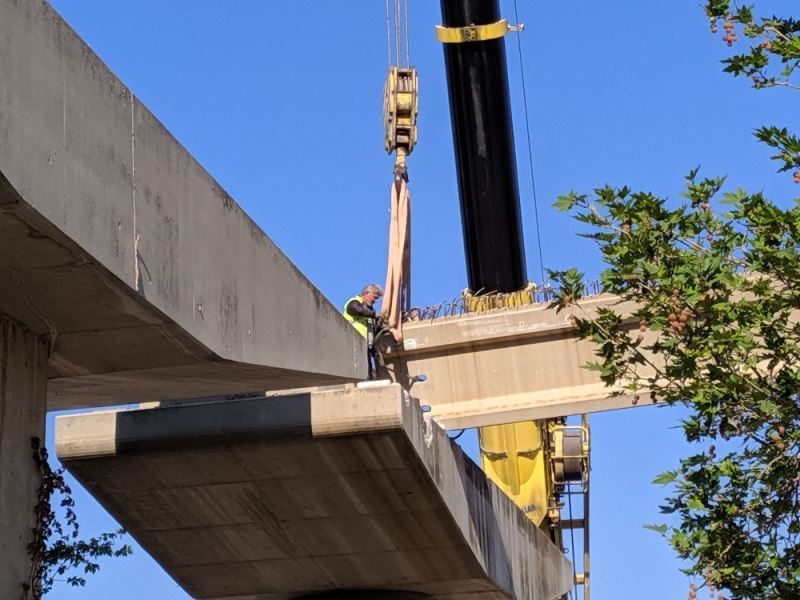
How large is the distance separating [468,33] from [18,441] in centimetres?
1418

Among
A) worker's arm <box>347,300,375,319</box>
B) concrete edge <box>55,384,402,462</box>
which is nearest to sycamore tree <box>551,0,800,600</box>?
concrete edge <box>55,384,402,462</box>

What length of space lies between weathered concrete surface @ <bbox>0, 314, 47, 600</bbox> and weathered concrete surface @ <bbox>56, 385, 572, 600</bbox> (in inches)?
226

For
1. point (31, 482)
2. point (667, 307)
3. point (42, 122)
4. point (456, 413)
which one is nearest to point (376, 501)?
point (456, 413)

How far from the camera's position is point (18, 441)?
914cm

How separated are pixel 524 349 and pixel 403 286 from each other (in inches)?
75.1

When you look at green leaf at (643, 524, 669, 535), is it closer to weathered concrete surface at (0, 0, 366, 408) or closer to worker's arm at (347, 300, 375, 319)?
weathered concrete surface at (0, 0, 366, 408)

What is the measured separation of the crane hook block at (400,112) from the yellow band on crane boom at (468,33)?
2.75 ft

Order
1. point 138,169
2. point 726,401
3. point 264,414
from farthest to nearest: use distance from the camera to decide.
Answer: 1. point 264,414
2. point 726,401
3. point 138,169

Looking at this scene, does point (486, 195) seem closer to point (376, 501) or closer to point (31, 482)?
point (376, 501)

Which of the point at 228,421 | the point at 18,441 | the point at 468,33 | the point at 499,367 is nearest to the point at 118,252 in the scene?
the point at 18,441

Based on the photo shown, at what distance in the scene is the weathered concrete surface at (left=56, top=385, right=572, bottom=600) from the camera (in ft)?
50.0

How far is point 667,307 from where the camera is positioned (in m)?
10.5

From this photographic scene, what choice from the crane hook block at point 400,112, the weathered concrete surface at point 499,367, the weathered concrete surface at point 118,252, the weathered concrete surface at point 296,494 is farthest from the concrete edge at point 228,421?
the crane hook block at point 400,112

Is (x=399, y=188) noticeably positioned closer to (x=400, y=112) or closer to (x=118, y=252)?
(x=400, y=112)
